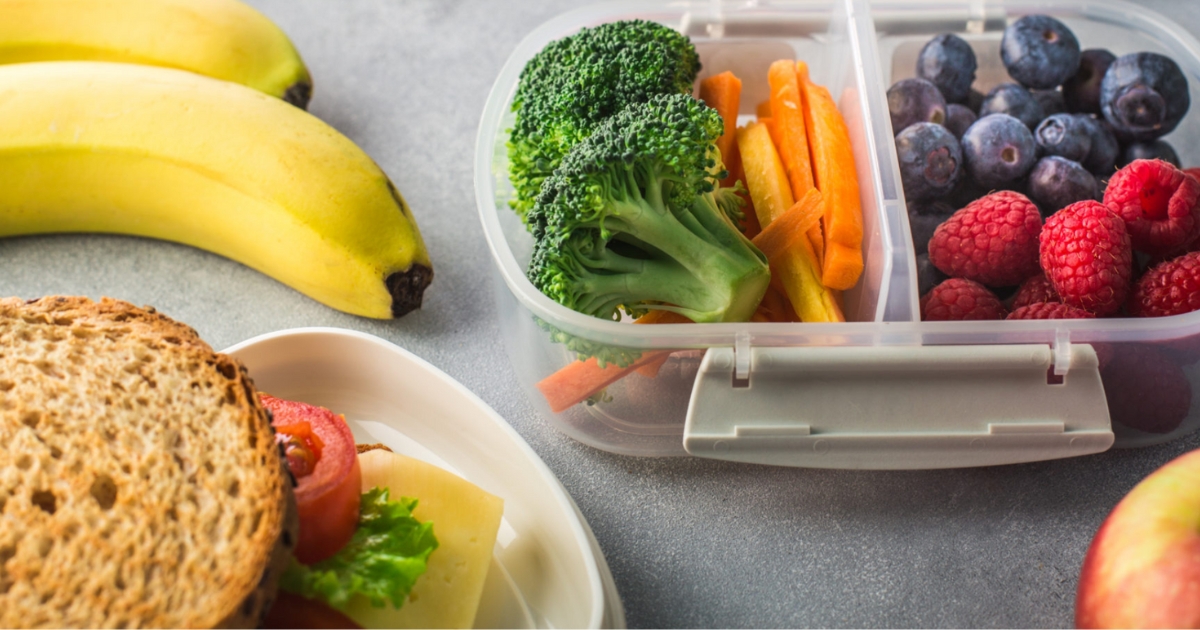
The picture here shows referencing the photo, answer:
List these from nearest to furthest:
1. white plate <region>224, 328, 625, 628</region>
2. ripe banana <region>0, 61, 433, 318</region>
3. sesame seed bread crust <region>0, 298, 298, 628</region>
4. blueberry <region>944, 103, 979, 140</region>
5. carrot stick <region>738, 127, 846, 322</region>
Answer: sesame seed bread crust <region>0, 298, 298, 628</region>, white plate <region>224, 328, 625, 628</region>, carrot stick <region>738, 127, 846, 322</region>, ripe banana <region>0, 61, 433, 318</region>, blueberry <region>944, 103, 979, 140</region>

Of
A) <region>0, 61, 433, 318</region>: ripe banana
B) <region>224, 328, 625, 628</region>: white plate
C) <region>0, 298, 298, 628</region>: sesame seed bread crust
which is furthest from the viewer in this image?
<region>0, 61, 433, 318</region>: ripe banana

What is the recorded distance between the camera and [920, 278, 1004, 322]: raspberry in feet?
2.86

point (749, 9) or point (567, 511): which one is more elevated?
point (749, 9)

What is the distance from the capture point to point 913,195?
101 cm

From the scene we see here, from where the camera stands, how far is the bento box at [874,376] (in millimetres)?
765

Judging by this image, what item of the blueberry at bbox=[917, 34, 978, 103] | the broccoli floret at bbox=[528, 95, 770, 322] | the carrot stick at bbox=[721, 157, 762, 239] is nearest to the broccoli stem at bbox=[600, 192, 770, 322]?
the broccoli floret at bbox=[528, 95, 770, 322]

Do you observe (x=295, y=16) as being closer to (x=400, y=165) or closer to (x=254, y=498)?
(x=400, y=165)

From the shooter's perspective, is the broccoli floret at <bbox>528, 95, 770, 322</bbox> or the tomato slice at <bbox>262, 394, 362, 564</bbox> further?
the broccoli floret at <bbox>528, 95, 770, 322</bbox>

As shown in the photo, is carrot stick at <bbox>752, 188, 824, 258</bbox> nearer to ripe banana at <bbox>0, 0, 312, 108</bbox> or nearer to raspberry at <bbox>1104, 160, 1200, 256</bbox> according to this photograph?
raspberry at <bbox>1104, 160, 1200, 256</bbox>

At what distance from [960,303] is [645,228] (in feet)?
1.10

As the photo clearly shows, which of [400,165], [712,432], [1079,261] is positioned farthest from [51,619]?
[1079,261]

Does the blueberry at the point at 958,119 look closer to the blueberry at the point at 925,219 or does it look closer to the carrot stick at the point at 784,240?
the blueberry at the point at 925,219

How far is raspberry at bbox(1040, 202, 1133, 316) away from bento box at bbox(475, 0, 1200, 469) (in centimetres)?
5

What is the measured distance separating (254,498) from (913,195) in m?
0.77
